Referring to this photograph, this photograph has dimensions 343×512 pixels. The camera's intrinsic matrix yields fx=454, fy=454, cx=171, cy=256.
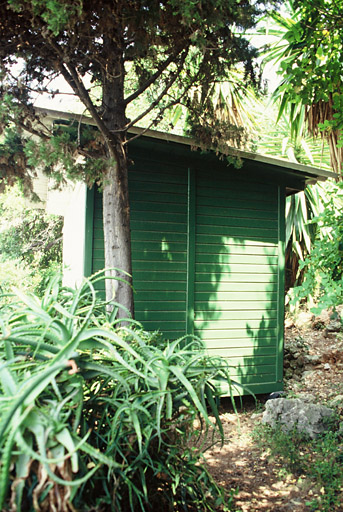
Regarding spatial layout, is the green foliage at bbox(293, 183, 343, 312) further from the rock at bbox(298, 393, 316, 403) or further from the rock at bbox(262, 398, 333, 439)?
the rock at bbox(298, 393, 316, 403)

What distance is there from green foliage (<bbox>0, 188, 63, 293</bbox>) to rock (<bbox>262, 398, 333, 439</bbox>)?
12.4m

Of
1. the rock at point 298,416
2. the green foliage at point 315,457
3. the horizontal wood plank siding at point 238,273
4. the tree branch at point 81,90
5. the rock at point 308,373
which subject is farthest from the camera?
the rock at point 308,373

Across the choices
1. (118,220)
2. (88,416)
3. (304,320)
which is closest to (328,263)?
(118,220)

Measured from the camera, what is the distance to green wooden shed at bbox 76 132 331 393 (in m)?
5.42

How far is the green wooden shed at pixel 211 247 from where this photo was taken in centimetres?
542

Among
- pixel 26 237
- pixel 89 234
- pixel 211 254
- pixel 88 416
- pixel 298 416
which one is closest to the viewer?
pixel 88 416

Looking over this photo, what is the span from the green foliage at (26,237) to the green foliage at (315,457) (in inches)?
505

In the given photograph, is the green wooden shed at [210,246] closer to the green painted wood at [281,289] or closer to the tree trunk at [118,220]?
the green painted wood at [281,289]

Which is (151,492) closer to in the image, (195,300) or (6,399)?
(6,399)

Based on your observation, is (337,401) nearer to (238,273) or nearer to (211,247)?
(238,273)

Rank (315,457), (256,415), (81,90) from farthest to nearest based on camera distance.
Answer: (256,415) < (81,90) < (315,457)

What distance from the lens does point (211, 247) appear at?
19.0 ft

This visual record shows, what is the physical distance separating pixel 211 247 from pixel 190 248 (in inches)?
12.6

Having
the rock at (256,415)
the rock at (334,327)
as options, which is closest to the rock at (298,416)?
the rock at (256,415)
